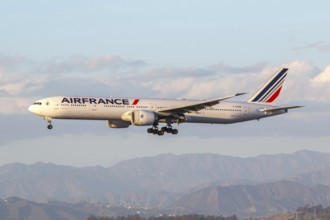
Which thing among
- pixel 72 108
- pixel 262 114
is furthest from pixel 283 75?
pixel 72 108

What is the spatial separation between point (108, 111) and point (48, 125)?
29.7 feet

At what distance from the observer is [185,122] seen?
4889 inches

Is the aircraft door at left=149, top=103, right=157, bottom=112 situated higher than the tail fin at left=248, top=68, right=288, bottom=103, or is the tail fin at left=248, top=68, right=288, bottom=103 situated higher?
the tail fin at left=248, top=68, right=288, bottom=103

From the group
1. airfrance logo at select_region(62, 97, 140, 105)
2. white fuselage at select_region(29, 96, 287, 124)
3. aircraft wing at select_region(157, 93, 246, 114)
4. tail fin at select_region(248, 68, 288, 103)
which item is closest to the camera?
Answer: white fuselage at select_region(29, 96, 287, 124)

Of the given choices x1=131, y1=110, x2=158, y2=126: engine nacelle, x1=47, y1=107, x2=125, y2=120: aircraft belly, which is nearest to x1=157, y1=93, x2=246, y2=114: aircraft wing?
x1=131, y1=110, x2=158, y2=126: engine nacelle

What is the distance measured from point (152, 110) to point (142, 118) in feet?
14.7

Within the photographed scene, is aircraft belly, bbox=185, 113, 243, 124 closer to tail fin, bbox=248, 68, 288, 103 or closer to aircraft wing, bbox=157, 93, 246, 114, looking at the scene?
aircraft wing, bbox=157, 93, 246, 114

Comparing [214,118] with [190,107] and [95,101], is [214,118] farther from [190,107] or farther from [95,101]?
[95,101]

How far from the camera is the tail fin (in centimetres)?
13812

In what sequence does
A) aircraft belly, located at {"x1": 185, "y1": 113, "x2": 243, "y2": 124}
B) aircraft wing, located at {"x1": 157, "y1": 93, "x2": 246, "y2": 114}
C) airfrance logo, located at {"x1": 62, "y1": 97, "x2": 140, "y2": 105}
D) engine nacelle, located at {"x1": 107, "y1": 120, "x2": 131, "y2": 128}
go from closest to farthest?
airfrance logo, located at {"x1": 62, "y1": 97, "x2": 140, "y2": 105}, aircraft wing, located at {"x1": 157, "y1": 93, "x2": 246, "y2": 114}, engine nacelle, located at {"x1": 107, "y1": 120, "x2": 131, "y2": 128}, aircraft belly, located at {"x1": 185, "y1": 113, "x2": 243, "y2": 124}

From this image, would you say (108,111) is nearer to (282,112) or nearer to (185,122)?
(185,122)

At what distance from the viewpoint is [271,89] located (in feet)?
459

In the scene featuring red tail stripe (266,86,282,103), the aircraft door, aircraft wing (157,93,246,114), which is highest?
red tail stripe (266,86,282,103)

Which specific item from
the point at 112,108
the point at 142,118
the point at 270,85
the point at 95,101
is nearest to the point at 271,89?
the point at 270,85
